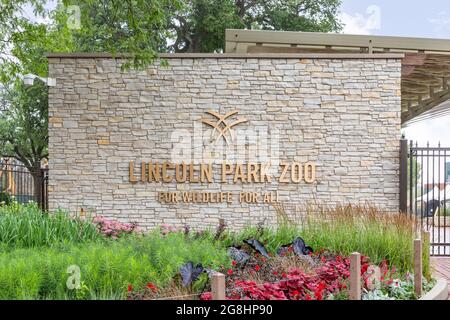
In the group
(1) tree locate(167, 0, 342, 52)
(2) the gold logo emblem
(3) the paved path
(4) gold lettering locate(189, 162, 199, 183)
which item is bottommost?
(3) the paved path

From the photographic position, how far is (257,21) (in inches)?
851

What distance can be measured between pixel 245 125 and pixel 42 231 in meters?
4.65

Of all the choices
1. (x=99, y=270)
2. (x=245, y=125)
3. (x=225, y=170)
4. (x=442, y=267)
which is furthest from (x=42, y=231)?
(x=442, y=267)

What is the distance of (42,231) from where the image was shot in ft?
22.6

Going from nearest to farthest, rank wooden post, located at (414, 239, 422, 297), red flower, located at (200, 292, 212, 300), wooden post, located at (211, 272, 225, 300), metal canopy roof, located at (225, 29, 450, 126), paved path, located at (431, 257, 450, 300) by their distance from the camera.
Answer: wooden post, located at (211, 272, 225, 300) → red flower, located at (200, 292, 212, 300) → wooden post, located at (414, 239, 422, 297) → paved path, located at (431, 257, 450, 300) → metal canopy roof, located at (225, 29, 450, 126)

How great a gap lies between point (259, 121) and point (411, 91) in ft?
23.3

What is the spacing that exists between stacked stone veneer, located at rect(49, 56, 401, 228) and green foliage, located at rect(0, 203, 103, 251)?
3.00 metres

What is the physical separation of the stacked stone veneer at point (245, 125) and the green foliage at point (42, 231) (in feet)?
9.86

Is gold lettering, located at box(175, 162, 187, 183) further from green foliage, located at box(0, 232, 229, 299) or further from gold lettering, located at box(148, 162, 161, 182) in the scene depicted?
green foliage, located at box(0, 232, 229, 299)

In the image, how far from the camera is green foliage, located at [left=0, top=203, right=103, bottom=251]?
21.9 feet

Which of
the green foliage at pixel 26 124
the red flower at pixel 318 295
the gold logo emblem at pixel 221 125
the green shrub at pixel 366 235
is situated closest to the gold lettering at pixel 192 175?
the gold logo emblem at pixel 221 125

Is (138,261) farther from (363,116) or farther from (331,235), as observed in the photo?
(363,116)

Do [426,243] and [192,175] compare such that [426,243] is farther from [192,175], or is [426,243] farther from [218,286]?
[192,175]

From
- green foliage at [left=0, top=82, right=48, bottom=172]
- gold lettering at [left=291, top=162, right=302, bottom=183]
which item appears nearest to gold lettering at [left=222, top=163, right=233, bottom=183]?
gold lettering at [left=291, top=162, right=302, bottom=183]
